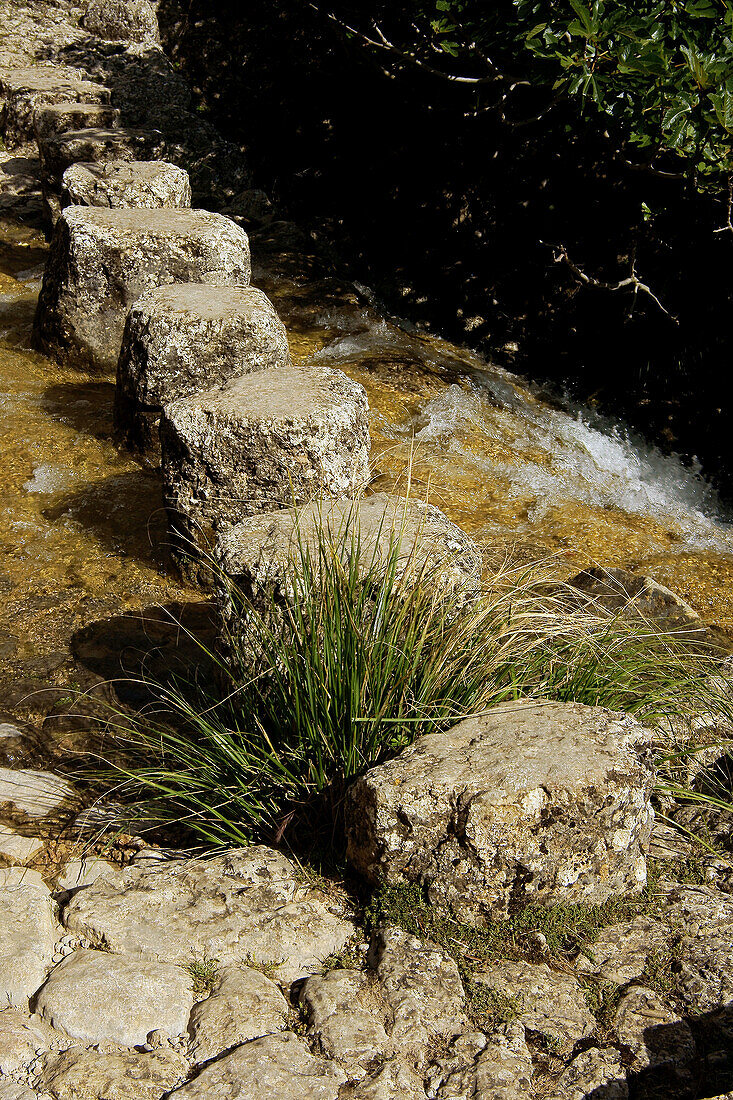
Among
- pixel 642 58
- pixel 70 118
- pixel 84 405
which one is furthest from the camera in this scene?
pixel 70 118

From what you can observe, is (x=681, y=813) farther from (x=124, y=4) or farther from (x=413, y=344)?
(x=124, y=4)

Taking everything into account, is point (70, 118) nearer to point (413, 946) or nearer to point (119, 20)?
point (119, 20)

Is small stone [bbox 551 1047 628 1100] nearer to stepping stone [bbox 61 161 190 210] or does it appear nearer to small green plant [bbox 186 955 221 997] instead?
small green plant [bbox 186 955 221 997]

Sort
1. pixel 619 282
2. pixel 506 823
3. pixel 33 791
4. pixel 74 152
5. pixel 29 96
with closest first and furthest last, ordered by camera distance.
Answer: pixel 506 823 → pixel 33 791 → pixel 619 282 → pixel 74 152 → pixel 29 96

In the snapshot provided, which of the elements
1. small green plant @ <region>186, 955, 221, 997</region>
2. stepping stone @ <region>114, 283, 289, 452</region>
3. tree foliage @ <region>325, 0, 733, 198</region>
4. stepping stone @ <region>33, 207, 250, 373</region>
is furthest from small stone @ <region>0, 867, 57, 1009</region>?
tree foliage @ <region>325, 0, 733, 198</region>

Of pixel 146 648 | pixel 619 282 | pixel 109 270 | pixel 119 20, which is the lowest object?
pixel 146 648

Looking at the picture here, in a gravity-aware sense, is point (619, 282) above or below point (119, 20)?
below

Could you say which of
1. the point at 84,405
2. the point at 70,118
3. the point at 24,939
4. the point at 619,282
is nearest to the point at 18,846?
the point at 24,939

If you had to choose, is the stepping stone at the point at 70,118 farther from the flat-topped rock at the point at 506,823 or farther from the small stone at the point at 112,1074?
the small stone at the point at 112,1074

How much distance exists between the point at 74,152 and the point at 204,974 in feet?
23.8

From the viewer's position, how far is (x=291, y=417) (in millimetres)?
3789

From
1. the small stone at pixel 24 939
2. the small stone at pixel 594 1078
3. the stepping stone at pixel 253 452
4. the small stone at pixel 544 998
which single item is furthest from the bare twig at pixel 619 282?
the small stone at pixel 24 939

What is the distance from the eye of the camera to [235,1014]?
1.98m

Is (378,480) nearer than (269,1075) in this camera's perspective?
No
